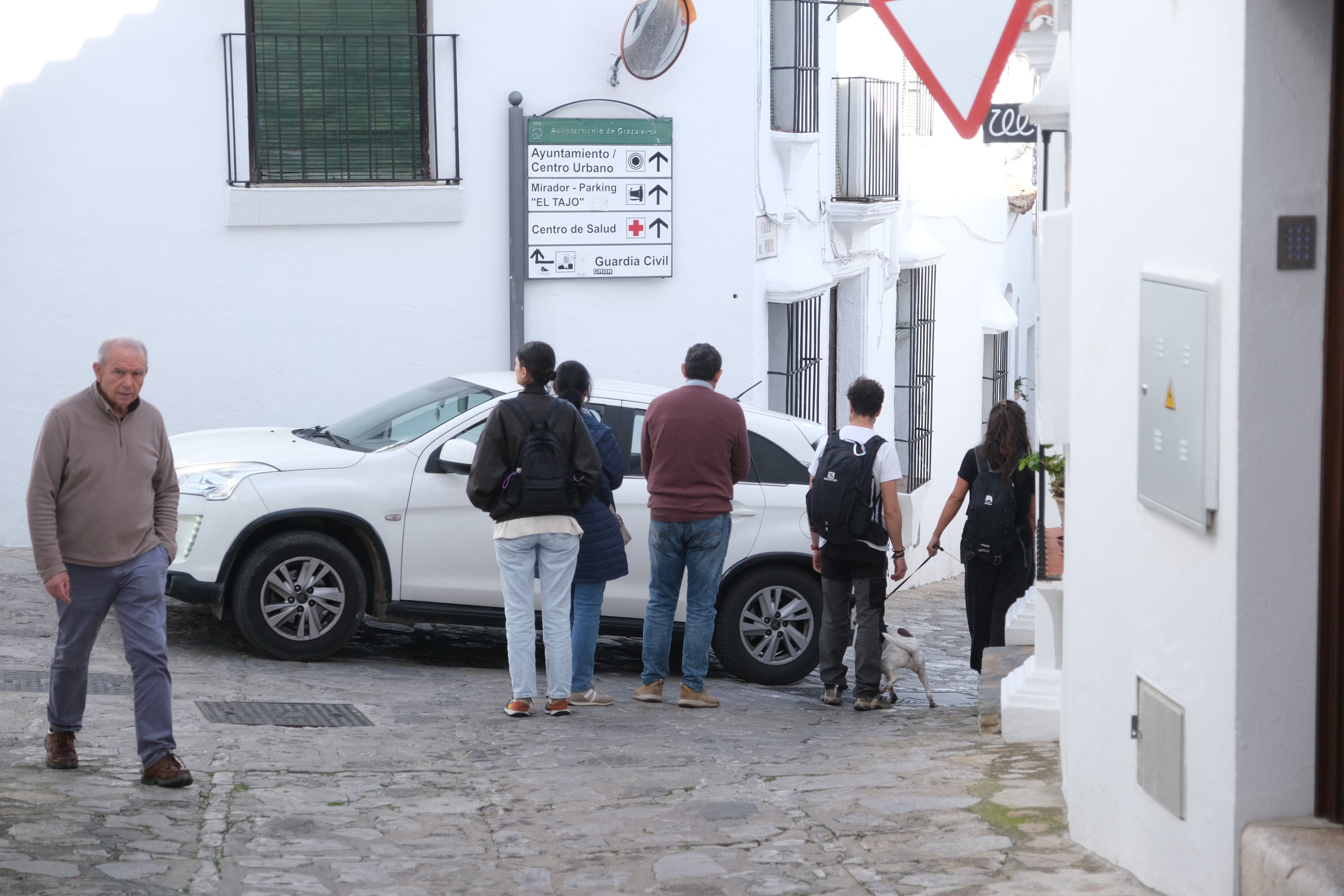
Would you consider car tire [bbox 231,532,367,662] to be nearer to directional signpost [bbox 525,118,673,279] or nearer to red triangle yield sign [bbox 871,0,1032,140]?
directional signpost [bbox 525,118,673,279]

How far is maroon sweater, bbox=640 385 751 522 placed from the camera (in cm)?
864

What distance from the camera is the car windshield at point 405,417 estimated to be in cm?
984

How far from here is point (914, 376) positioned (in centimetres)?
1966

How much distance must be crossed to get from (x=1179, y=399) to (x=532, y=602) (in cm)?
422

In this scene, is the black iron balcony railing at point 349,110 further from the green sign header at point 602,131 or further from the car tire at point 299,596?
the car tire at point 299,596

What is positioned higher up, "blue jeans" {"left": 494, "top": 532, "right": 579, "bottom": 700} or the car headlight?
the car headlight

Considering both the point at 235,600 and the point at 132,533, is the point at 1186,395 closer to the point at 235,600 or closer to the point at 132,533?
the point at 132,533

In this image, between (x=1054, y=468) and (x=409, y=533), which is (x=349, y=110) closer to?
(x=409, y=533)

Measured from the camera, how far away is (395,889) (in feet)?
17.4

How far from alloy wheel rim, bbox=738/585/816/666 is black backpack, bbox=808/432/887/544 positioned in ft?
4.00

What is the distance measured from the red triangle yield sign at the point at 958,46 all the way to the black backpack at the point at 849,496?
311 centimetres

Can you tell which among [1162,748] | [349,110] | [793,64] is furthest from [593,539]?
[793,64]

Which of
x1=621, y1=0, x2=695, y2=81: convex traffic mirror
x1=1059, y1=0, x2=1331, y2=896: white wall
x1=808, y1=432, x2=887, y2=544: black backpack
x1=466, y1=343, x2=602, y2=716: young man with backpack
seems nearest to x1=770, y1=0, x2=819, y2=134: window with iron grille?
x1=621, y1=0, x2=695, y2=81: convex traffic mirror

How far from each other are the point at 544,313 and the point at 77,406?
23.7 ft
